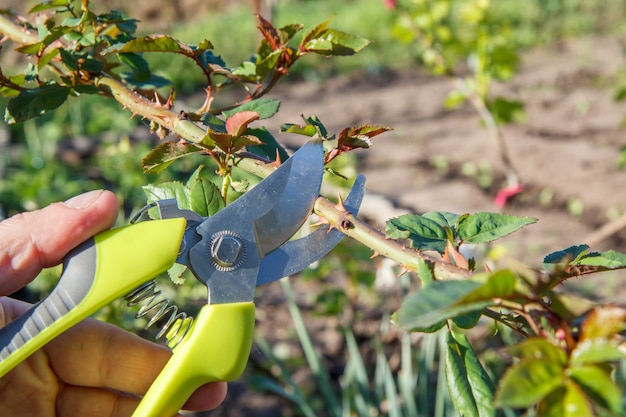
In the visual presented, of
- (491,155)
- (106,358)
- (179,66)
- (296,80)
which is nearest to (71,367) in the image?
(106,358)

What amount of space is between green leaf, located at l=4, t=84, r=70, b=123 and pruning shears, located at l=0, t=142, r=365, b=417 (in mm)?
266

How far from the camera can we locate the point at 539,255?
144 inches

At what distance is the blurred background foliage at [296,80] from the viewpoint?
2180 millimetres

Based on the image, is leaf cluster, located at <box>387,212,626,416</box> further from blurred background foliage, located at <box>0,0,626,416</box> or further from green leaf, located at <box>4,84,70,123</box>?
blurred background foliage, located at <box>0,0,626,416</box>

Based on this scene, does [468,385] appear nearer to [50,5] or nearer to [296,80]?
[50,5]

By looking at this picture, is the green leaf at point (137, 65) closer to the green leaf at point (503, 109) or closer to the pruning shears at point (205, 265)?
the pruning shears at point (205, 265)

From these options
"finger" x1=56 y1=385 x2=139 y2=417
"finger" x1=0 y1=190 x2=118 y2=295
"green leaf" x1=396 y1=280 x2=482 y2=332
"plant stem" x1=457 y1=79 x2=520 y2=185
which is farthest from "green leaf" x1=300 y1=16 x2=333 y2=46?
"plant stem" x1=457 y1=79 x2=520 y2=185

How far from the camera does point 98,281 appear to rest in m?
0.93

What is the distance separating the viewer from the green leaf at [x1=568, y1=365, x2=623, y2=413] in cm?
55

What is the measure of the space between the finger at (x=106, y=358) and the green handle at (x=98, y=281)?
348 mm

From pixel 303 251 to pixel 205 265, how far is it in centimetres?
15

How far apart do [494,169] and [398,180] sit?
652 mm

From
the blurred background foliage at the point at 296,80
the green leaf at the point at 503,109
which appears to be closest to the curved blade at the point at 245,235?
the blurred background foliage at the point at 296,80

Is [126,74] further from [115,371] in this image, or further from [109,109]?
[109,109]
